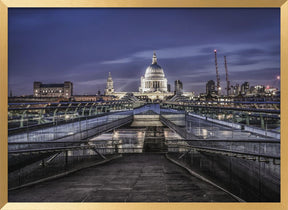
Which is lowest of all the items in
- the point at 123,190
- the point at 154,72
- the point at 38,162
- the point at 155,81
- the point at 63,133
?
the point at 123,190

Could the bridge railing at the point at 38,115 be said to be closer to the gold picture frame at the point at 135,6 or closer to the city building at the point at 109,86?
the gold picture frame at the point at 135,6

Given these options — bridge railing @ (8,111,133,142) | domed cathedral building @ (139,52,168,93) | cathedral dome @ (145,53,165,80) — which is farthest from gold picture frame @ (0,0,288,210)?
cathedral dome @ (145,53,165,80)

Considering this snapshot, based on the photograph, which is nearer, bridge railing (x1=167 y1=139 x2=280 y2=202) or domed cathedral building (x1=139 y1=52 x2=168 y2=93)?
bridge railing (x1=167 y1=139 x2=280 y2=202)

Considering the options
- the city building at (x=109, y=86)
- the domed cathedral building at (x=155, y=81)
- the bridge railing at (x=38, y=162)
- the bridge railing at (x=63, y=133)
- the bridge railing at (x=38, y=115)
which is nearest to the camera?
the bridge railing at (x=38, y=162)

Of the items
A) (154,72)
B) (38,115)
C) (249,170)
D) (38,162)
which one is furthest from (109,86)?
(249,170)

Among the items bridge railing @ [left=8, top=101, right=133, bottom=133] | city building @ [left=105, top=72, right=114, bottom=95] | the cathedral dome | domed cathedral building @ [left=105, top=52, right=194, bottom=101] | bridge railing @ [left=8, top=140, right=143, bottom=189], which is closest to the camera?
bridge railing @ [left=8, top=140, right=143, bottom=189]

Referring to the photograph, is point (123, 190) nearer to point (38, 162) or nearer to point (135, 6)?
point (38, 162)

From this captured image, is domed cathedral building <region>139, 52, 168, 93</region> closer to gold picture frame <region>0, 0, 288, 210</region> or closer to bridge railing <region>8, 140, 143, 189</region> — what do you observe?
bridge railing <region>8, 140, 143, 189</region>

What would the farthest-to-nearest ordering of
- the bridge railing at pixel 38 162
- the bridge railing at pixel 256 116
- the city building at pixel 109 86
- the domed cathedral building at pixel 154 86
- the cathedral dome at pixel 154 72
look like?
the city building at pixel 109 86, the cathedral dome at pixel 154 72, the domed cathedral building at pixel 154 86, the bridge railing at pixel 38 162, the bridge railing at pixel 256 116

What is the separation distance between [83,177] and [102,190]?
1.36 meters

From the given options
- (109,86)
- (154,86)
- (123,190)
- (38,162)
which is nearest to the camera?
(123,190)

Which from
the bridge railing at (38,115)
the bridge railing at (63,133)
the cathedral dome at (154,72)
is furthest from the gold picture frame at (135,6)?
the cathedral dome at (154,72)

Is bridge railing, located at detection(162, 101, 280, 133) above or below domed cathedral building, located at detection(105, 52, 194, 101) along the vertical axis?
Answer: below

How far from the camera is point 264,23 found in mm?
6273
